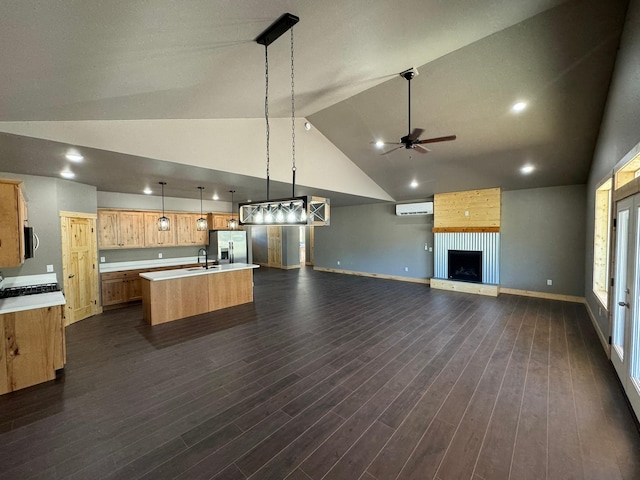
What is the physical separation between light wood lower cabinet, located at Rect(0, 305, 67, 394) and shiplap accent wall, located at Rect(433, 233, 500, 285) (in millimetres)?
8010

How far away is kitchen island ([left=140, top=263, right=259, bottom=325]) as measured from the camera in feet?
15.5

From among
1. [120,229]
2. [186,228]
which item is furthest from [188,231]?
[120,229]

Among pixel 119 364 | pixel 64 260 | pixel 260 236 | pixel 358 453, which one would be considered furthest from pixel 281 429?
pixel 260 236

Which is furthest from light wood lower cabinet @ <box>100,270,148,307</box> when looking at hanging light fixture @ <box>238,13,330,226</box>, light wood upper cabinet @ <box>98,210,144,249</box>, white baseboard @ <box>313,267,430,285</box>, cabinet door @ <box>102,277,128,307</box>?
white baseboard @ <box>313,267,430,285</box>

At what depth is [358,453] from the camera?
192 centimetres

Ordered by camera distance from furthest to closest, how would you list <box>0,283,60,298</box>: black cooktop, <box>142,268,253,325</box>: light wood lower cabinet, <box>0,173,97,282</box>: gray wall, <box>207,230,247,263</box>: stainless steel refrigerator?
<box>207,230,247,263</box>: stainless steel refrigerator → <box>142,268,253,325</box>: light wood lower cabinet → <box>0,173,97,282</box>: gray wall → <box>0,283,60,298</box>: black cooktop

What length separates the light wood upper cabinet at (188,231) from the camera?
24.2 feet

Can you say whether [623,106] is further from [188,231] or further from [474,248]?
[188,231]

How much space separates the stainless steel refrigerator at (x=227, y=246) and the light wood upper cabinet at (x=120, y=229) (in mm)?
2004

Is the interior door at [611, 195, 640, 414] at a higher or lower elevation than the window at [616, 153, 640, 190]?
lower

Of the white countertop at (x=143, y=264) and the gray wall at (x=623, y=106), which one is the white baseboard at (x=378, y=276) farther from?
the white countertop at (x=143, y=264)

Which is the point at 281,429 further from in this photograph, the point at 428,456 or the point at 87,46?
the point at 87,46

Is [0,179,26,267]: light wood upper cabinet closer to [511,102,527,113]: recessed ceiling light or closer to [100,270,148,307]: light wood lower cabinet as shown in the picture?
[100,270,148,307]: light wood lower cabinet

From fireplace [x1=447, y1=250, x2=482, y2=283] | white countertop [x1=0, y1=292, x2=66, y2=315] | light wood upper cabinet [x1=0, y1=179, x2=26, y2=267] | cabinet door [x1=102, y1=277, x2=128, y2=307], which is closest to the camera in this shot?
light wood upper cabinet [x1=0, y1=179, x2=26, y2=267]
